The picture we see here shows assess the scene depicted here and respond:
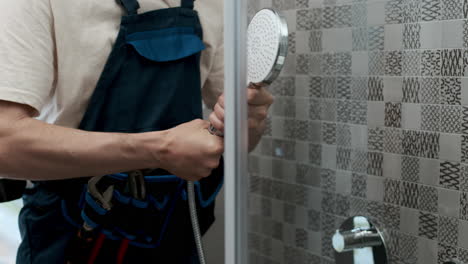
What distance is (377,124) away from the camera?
0.53 metres

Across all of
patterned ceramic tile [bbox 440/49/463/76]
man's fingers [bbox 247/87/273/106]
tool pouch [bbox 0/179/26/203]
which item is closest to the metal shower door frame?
man's fingers [bbox 247/87/273/106]

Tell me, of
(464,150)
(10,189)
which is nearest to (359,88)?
(464,150)

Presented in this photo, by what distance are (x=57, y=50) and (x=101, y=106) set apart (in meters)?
0.12

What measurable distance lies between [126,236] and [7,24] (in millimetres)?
405

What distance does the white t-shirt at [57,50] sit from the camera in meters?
0.73

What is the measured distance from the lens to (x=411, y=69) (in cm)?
51

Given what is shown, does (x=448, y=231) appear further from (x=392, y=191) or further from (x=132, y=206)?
(x=132, y=206)

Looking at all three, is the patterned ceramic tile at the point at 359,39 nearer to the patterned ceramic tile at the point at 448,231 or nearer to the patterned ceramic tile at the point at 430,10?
the patterned ceramic tile at the point at 430,10

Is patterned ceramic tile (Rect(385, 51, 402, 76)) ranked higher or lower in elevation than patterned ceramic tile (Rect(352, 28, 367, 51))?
lower

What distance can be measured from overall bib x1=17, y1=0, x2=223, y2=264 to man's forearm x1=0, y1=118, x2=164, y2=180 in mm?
94

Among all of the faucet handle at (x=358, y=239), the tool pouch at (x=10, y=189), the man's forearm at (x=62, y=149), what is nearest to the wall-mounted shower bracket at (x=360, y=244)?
the faucet handle at (x=358, y=239)

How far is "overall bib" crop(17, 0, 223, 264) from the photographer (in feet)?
2.82

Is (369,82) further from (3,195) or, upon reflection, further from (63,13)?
(3,195)

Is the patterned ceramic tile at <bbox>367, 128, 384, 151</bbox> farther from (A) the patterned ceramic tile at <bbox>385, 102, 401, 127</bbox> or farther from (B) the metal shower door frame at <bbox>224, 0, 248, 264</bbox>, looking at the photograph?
(B) the metal shower door frame at <bbox>224, 0, 248, 264</bbox>
